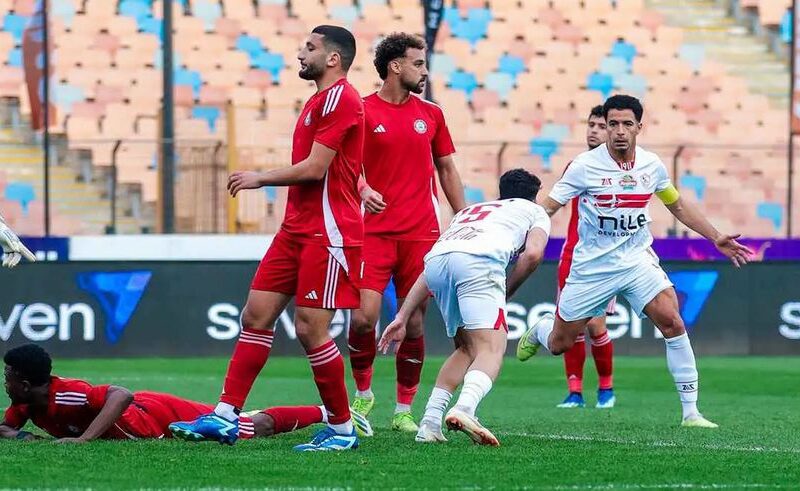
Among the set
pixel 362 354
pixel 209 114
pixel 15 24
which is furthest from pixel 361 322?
pixel 15 24

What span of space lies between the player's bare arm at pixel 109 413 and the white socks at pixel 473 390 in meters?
1.58

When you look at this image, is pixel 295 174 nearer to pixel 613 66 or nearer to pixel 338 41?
pixel 338 41

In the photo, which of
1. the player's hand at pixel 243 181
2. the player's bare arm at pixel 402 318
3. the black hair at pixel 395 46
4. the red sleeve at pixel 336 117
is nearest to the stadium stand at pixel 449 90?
the black hair at pixel 395 46

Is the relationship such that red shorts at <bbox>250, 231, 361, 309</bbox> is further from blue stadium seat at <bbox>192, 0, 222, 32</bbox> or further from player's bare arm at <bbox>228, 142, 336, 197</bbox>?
blue stadium seat at <bbox>192, 0, 222, 32</bbox>

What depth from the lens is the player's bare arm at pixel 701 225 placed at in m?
8.75

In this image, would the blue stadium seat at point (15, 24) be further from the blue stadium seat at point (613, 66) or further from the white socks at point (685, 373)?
the white socks at point (685, 373)

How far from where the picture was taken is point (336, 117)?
6969mm

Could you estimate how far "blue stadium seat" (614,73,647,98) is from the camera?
22.8 meters

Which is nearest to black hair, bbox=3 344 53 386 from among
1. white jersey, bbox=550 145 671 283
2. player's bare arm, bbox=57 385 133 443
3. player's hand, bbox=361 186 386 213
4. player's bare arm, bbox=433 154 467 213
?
player's bare arm, bbox=57 385 133 443

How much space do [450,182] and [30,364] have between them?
276 centimetres

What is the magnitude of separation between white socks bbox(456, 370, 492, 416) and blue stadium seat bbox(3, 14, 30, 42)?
14728 millimetres

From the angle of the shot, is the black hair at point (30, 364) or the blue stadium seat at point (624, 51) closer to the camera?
the black hair at point (30, 364)

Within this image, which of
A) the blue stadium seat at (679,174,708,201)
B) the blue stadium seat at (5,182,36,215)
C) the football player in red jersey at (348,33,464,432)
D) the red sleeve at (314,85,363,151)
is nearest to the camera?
the red sleeve at (314,85,363,151)

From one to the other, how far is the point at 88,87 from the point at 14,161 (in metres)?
3.21
